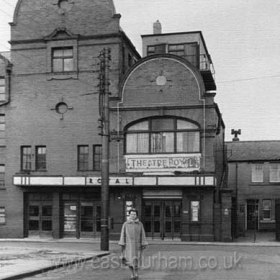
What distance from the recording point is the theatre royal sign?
105 feet

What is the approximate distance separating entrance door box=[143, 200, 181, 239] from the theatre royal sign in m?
1.91

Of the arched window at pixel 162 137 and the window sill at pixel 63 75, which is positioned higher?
the window sill at pixel 63 75

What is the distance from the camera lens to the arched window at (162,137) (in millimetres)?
32344

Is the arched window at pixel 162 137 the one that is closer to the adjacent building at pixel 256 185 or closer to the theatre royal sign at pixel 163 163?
the theatre royal sign at pixel 163 163

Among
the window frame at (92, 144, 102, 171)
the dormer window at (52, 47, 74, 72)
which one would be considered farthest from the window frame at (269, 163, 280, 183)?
the dormer window at (52, 47, 74, 72)

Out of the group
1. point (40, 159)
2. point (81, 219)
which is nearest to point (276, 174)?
point (81, 219)

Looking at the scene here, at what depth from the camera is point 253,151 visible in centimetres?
5000

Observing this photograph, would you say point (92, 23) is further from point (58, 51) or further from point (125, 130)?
point (125, 130)

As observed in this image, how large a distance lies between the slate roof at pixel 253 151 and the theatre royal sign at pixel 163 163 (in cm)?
1699

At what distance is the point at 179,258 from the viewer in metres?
20.8

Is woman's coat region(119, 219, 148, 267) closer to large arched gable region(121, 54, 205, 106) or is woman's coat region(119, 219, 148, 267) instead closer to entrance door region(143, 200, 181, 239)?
entrance door region(143, 200, 181, 239)

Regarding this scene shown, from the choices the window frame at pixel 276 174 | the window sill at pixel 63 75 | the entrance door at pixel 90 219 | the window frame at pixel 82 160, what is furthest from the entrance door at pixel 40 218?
the window frame at pixel 276 174

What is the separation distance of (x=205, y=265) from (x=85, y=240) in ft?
50.4

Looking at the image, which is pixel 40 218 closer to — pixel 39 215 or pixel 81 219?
pixel 39 215
